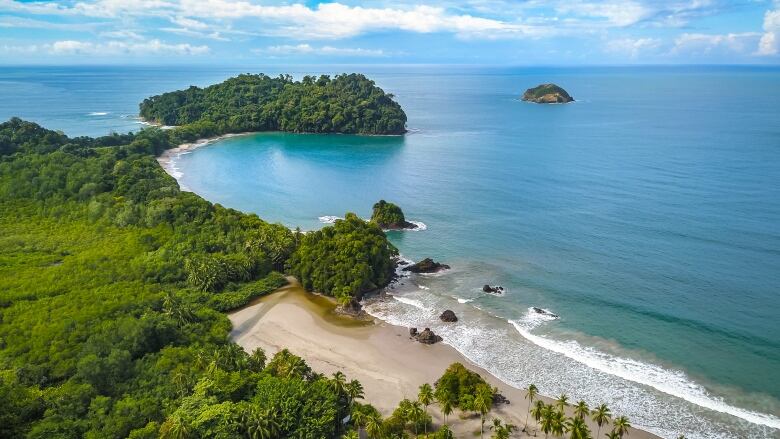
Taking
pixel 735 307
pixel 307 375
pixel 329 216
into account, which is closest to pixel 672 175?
pixel 735 307

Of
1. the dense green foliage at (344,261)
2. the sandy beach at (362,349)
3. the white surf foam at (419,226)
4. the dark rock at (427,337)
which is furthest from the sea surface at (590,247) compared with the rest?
the dense green foliage at (344,261)

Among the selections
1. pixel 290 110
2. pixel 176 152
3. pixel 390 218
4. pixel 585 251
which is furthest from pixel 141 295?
pixel 290 110

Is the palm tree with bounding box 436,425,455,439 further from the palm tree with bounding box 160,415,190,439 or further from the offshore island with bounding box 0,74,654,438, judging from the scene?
the palm tree with bounding box 160,415,190,439

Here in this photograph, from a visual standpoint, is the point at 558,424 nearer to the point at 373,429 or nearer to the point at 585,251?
the point at 373,429

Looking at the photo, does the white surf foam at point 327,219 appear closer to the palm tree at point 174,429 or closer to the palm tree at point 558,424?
the palm tree at point 174,429

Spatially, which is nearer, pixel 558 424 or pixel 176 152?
pixel 558 424

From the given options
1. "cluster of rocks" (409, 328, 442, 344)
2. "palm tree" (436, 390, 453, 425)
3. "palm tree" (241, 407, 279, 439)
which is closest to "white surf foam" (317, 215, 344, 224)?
"cluster of rocks" (409, 328, 442, 344)

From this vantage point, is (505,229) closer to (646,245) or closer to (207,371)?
(646,245)
